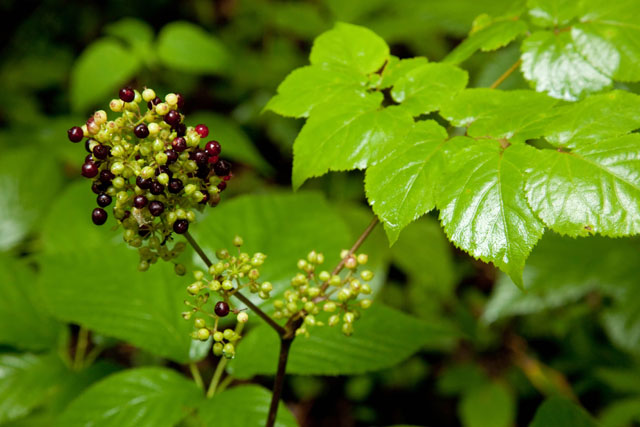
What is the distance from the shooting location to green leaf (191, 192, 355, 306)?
1.97m

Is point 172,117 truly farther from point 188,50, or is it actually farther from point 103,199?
point 188,50

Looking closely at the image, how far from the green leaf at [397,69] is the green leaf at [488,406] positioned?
2739 mm

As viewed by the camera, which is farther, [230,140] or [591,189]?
[230,140]

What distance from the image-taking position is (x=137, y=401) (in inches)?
65.0

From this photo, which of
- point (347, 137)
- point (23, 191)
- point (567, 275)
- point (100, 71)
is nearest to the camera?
point (347, 137)

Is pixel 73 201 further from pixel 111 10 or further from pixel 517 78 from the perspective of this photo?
pixel 111 10

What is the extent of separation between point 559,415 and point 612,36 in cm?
124

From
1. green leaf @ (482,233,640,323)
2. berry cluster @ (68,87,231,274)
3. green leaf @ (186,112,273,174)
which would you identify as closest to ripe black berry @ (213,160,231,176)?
berry cluster @ (68,87,231,274)

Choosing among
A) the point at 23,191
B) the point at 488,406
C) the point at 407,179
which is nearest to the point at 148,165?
the point at 407,179

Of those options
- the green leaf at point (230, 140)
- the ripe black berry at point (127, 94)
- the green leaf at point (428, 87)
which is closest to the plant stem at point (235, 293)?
the ripe black berry at point (127, 94)

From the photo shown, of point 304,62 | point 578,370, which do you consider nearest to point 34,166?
point 304,62

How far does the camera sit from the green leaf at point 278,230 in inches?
77.5

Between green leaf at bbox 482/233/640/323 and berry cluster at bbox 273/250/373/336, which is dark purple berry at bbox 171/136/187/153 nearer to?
berry cluster at bbox 273/250/373/336

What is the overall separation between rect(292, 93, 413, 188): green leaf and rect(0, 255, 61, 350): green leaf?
150 centimetres
